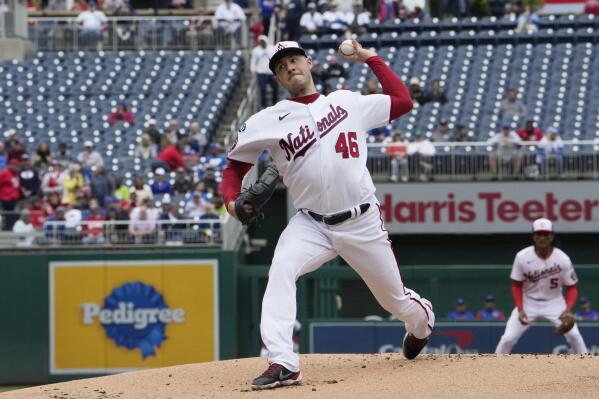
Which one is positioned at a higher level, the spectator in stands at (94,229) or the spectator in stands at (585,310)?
the spectator in stands at (94,229)

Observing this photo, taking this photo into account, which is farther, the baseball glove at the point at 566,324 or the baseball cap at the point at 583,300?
the baseball cap at the point at 583,300

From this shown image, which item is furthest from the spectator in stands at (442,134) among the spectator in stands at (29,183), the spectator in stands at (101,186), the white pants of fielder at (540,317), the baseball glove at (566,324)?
the baseball glove at (566,324)

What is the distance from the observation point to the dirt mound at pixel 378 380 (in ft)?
22.1

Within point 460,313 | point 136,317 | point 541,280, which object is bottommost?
point 136,317

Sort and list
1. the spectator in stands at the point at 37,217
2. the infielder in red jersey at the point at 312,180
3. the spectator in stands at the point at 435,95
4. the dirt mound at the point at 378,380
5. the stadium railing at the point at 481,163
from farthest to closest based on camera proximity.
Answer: the spectator in stands at the point at 435,95
the stadium railing at the point at 481,163
the spectator in stands at the point at 37,217
the infielder in red jersey at the point at 312,180
the dirt mound at the point at 378,380

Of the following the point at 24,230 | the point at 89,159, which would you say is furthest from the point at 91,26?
the point at 24,230

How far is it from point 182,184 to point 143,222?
117cm

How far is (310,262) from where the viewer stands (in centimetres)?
725

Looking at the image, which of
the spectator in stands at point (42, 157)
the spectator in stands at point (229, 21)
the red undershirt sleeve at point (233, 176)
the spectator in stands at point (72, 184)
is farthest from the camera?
the spectator in stands at point (229, 21)

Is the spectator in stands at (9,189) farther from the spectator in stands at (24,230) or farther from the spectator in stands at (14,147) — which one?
the spectator in stands at (14,147)

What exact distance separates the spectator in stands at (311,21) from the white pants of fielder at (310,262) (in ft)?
49.9

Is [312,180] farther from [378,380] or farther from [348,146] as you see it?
[378,380]

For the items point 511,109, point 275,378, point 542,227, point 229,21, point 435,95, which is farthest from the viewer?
point 229,21

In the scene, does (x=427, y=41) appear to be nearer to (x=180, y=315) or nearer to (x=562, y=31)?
(x=562, y=31)
